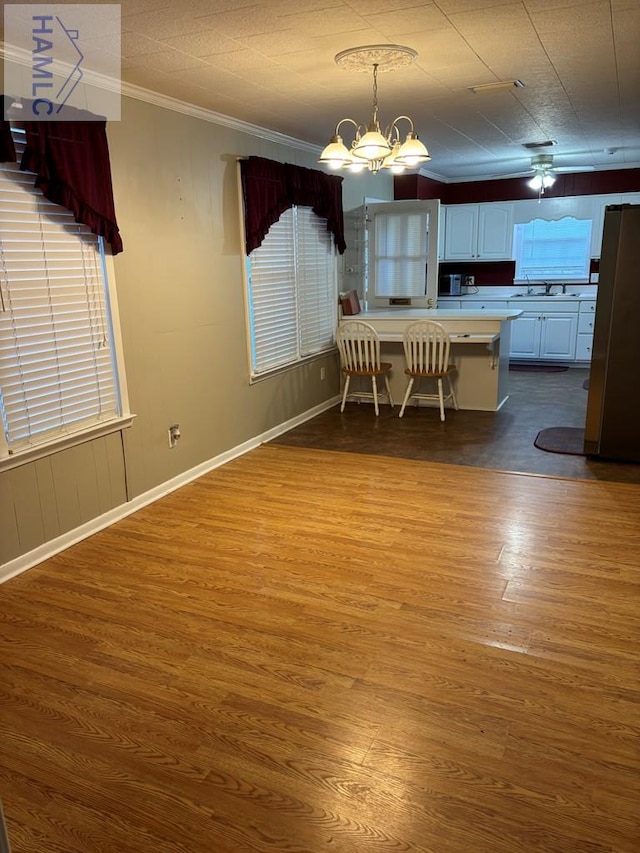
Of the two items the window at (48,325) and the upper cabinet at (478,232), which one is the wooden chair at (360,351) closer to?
the window at (48,325)

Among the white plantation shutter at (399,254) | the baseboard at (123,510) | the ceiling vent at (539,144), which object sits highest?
the ceiling vent at (539,144)

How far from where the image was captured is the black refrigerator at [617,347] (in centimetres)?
404

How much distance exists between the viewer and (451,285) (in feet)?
28.1

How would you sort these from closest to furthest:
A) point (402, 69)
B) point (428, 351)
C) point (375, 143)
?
point (375, 143), point (402, 69), point (428, 351)

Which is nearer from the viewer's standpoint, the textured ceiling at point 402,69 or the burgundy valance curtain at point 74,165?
the textured ceiling at point 402,69

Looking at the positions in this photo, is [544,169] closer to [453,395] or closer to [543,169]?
[543,169]

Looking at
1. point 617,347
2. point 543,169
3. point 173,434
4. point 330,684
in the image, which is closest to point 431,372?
point 617,347

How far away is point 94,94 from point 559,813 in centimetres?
366

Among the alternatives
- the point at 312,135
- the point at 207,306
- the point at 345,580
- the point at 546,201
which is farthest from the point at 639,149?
the point at 345,580

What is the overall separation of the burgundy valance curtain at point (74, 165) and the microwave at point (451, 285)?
6.02 m

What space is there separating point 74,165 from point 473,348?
387cm

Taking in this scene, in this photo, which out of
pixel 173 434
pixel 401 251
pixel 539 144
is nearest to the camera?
pixel 173 434

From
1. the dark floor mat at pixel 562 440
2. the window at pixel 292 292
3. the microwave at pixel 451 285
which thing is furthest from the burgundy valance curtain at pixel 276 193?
the microwave at pixel 451 285

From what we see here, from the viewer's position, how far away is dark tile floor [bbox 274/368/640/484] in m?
4.34
